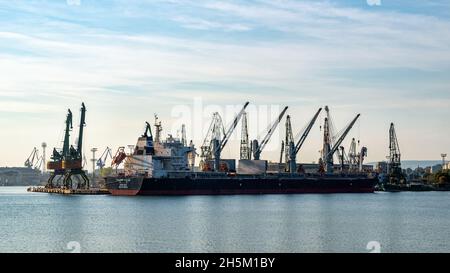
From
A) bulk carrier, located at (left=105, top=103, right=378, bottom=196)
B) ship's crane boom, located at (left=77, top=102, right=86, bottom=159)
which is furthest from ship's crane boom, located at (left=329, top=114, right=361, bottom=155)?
ship's crane boom, located at (left=77, top=102, right=86, bottom=159)

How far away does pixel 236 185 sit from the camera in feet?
430

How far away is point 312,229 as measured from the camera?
62.4 meters

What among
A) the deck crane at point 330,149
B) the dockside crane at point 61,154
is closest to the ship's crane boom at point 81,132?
the dockside crane at point 61,154

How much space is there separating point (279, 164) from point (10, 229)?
112959 mm

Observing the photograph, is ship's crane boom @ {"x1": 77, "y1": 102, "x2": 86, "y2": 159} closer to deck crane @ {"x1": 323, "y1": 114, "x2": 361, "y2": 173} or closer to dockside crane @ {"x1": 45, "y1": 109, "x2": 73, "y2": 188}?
dockside crane @ {"x1": 45, "y1": 109, "x2": 73, "y2": 188}

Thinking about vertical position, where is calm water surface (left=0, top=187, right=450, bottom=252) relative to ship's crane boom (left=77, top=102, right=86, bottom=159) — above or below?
below

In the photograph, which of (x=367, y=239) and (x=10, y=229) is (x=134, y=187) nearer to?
(x=10, y=229)

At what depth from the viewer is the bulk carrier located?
4724 inches

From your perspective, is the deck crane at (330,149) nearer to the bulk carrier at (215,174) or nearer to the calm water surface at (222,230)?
the bulk carrier at (215,174)

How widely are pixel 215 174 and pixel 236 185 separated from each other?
377 centimetres

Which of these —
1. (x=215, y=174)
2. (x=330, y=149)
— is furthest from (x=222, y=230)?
(x=330, y=149)

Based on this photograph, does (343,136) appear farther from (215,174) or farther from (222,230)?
(222,230)
